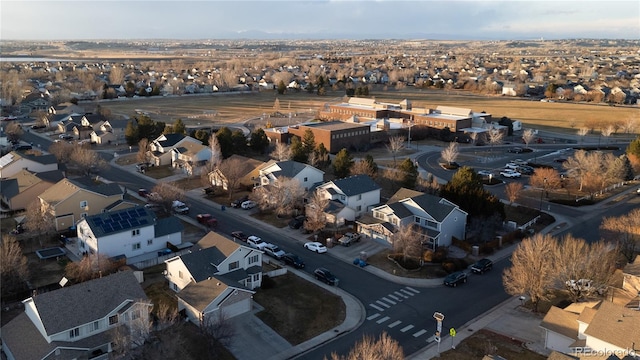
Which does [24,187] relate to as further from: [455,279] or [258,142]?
[455,279]

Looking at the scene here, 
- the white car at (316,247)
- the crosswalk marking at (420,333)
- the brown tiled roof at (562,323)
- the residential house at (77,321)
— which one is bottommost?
the crosswalk marking at (420,333)

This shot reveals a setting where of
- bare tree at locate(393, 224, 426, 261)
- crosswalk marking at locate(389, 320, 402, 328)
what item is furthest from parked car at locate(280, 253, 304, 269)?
crosswalk marking at locate(389, 320, 402, 328)

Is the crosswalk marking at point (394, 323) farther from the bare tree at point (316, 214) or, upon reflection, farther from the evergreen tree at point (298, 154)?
the evergreen tree at point (298, 154)

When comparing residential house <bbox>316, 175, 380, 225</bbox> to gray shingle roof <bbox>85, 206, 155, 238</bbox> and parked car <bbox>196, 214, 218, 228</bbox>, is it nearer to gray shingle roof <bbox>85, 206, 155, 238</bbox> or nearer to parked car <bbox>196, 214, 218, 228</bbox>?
parked car <bbox>196, 214, 218, 228</bbox>

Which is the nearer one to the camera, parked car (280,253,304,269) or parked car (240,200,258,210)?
parked car (280,253,304,269)

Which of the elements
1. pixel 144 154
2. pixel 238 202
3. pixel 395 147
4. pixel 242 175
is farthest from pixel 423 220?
pixel 144 154

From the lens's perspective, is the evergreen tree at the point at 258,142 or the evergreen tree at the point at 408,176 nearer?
the evergreen tree at the point at 408,176

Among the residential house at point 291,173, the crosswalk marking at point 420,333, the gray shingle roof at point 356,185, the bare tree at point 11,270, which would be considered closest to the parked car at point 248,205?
the residential house at point 291,173

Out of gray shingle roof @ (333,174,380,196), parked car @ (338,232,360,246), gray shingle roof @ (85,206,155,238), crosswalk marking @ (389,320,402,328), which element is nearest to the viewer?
crosswalk marking @ (389,320,402,328)
